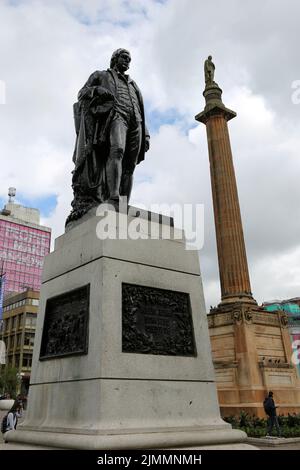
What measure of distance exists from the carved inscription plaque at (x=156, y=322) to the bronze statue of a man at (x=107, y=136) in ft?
5.83

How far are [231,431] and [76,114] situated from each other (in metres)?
5.83

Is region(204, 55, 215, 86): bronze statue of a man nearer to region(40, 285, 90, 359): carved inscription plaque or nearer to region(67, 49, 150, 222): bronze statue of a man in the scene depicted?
region(67, 49, 150, 222): bronze statue of a man

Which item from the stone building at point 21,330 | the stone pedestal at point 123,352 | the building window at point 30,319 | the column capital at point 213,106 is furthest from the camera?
the building window at point 30,319

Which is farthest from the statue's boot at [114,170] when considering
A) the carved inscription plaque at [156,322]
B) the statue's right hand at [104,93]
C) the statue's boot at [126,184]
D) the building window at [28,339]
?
the building window at [28,339]

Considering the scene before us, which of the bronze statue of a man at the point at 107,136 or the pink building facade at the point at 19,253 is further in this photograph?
the pink building facade at the point at 19,253

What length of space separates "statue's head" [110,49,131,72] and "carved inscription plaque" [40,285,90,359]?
4.21 metres

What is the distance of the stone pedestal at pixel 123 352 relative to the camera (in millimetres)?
4945

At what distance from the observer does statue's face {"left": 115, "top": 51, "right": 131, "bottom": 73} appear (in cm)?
771

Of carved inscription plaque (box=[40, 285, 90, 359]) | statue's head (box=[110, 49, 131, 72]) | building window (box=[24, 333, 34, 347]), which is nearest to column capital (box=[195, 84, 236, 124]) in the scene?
statue's head (box=[110, 49, 131, 72])

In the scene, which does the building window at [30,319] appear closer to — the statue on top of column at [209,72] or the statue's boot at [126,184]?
the statue on top of column at [209,72]

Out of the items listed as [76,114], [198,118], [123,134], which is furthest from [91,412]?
[198,118]

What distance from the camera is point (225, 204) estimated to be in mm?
27766

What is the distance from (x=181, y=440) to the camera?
493 centimetres

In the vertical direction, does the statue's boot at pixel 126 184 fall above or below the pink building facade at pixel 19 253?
below
